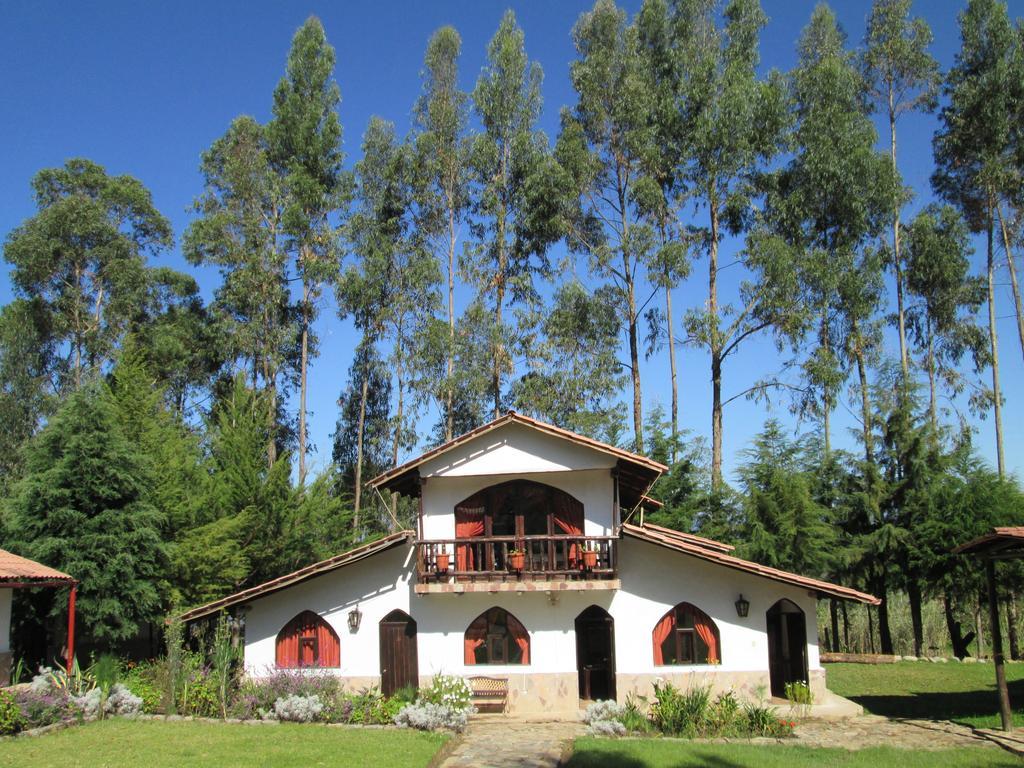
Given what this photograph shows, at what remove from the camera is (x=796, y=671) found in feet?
56.4

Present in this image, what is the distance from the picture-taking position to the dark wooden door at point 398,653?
664 inches

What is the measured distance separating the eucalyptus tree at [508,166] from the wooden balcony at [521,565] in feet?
43.8

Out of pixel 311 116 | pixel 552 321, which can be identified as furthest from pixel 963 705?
pixel 311 116

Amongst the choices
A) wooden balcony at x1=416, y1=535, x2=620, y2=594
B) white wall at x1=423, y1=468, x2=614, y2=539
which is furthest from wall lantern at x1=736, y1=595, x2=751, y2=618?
white wall at x1=423, y1=468, x2=614, y2=539

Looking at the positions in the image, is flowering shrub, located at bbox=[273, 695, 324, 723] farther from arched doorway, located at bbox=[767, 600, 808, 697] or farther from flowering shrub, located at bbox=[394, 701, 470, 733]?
arched doorway, located at bbox=[767, 600, 808, 697]

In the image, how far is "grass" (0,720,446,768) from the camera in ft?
37.3

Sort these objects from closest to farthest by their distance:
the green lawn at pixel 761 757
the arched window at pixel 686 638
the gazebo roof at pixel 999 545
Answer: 1. the green lawn at pixel 761 757
2. the gazebo roof at pixel 999 545
3. the arched window at pixel 686 638

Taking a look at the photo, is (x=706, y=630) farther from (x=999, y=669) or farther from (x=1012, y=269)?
(x=1012, y=269)

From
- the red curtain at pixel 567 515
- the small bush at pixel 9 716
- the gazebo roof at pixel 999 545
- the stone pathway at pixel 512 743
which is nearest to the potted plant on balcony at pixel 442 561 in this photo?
the red curtain at pixel 567 515

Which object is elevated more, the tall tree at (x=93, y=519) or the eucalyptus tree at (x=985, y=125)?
the eucalyptus tree at (x=985, y=125)

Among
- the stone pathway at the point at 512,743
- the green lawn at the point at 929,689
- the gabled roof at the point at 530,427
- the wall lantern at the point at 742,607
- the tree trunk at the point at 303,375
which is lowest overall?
the green lawn at the point at 929,689

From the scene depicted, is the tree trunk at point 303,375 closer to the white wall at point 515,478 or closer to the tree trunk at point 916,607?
the white wall at point 515,478

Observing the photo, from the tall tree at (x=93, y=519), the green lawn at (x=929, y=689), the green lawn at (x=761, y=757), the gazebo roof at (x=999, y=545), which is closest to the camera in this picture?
the green lawn at (x=761, y=757)

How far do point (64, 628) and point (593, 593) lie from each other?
11.4 m
